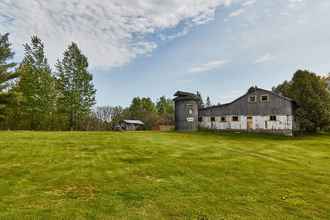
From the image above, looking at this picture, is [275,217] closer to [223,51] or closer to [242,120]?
[223,51]

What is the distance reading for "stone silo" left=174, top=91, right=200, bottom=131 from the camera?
29.8 meters

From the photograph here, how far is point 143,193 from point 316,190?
5520 millimetres

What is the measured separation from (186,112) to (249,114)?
8.40 meters

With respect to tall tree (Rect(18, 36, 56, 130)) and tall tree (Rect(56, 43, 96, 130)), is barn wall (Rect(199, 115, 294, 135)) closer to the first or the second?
tall tree (Rect(56, 43, 96, 130))

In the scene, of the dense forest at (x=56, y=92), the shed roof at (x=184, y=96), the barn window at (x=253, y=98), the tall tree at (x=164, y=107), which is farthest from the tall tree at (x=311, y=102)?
the tall tree at (x=164, y=107)

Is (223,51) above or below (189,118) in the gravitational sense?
Answer: above

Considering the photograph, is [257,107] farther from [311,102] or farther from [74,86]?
[74,86]

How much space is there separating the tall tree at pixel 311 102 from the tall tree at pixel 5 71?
3857 cm

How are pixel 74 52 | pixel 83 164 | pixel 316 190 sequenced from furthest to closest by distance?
pixel 74 52, pixel 83 164, pixel 316 190

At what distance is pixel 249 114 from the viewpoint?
28094 millimetres

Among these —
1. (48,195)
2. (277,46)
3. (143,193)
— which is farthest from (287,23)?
(48,195)

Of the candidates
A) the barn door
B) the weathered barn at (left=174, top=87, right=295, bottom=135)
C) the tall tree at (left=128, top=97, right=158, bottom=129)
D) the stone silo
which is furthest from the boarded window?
the tall tree at (left=128, top=97, right=158, bottom=129)

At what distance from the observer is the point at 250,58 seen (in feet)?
83.8

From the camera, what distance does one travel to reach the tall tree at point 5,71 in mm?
26562
